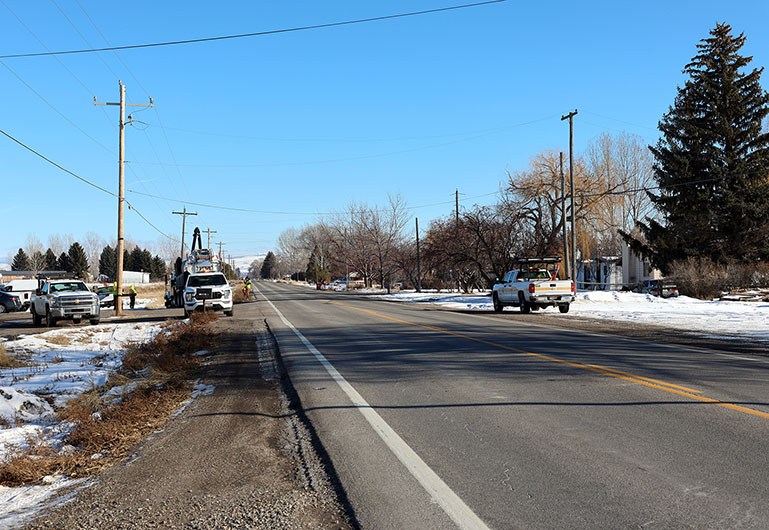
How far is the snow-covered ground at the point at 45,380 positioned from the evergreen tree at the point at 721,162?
36.2 metres

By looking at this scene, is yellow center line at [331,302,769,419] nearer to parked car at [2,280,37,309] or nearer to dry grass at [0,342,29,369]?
dry grass at [0,342,29,369]

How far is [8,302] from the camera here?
37781mm

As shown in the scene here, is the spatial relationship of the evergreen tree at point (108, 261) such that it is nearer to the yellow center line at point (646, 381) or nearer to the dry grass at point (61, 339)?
the dry grass at point (61, 339)

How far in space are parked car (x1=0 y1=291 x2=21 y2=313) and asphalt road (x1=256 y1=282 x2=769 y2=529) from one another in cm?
3374

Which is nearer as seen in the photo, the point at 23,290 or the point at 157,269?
the point at 23,290

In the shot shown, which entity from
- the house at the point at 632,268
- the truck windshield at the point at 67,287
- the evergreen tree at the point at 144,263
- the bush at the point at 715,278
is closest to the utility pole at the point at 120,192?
the truck windshield at the point at 67,287

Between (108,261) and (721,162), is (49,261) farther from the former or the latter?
(721,162)

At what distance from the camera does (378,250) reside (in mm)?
79062

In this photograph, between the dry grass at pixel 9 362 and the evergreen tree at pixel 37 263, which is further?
the evergreen tree at pixel 37 263

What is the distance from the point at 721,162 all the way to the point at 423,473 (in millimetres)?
44358

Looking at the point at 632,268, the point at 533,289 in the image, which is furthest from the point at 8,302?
the point at 632,268

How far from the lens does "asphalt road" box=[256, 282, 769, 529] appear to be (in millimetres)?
4094

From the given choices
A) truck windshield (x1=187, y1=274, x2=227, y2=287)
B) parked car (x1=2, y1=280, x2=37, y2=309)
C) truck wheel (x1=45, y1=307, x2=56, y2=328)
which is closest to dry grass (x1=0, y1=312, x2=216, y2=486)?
truck wheel (x1=45, y1=307, x2=56, y2=328)

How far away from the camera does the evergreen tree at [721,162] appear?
40.1 m
